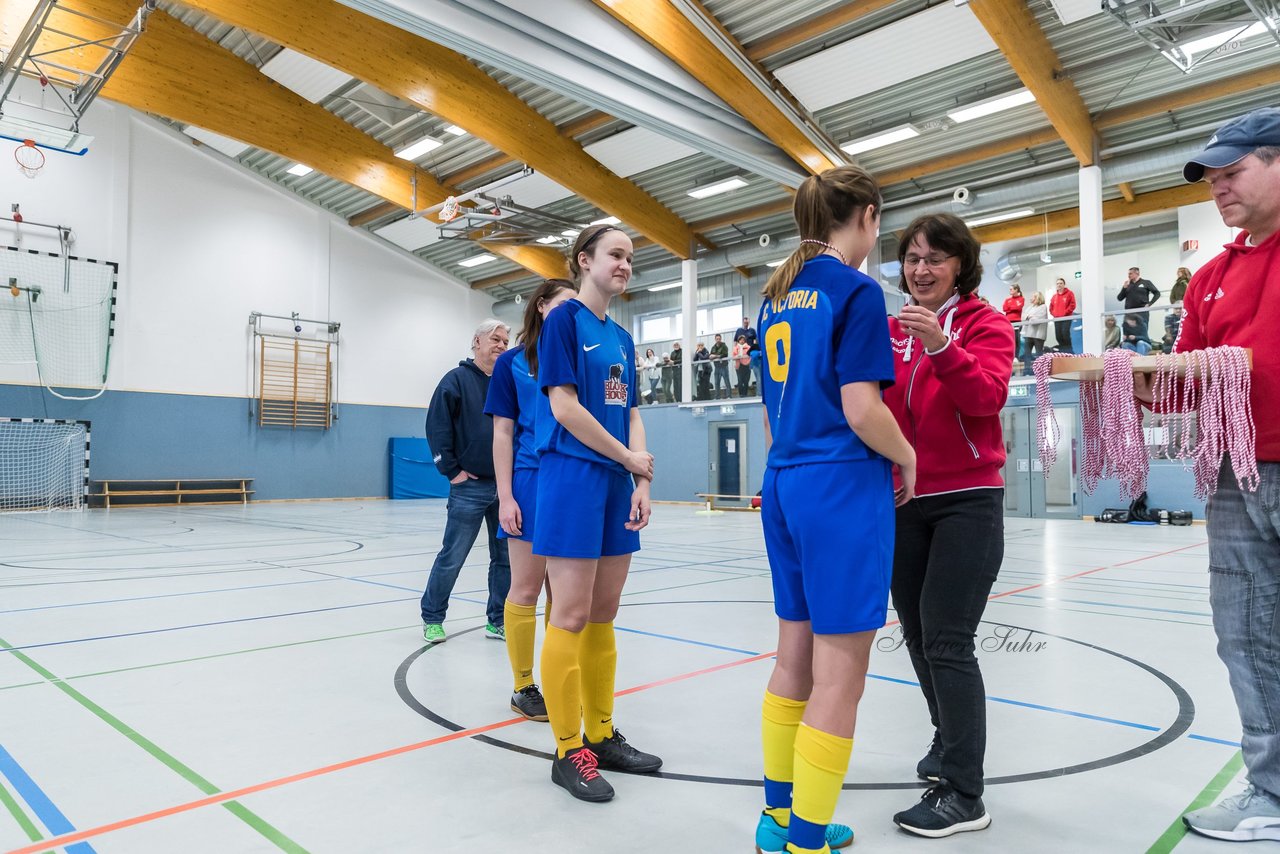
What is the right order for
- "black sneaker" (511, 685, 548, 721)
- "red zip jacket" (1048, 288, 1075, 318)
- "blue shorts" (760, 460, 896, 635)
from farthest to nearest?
1. "red zip jacket" (1048, 288, 1075, 318)
2. "black sneaker" (511, 685, 548, 721)
3. "blue shorts" (760, 460, 896, 635)

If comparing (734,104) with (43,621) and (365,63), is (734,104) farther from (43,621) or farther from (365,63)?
(43,621)

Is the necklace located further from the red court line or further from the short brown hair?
the red court line

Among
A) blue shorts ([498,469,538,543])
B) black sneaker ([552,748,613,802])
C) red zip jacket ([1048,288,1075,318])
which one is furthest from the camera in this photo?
red zip jacket ([1048,288,1075,318])

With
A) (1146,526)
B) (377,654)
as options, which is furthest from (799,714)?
(1146,526)

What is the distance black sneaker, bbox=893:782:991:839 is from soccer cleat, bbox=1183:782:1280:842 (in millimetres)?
561

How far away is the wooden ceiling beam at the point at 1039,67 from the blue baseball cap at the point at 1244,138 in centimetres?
1030

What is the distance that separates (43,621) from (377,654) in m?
2.46

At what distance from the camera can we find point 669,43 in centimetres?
1257

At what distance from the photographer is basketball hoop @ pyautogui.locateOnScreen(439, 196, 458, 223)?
18.5 meters

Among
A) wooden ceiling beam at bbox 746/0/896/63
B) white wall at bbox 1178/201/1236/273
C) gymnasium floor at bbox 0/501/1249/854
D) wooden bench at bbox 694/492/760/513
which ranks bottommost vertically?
wooden bench at bbox 694/492/760/513

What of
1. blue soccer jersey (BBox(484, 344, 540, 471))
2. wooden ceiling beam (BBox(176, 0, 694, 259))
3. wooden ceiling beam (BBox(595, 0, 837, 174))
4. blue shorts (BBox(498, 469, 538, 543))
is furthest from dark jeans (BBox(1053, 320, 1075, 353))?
blue shorts (BBox(498, 469, 538, 543))

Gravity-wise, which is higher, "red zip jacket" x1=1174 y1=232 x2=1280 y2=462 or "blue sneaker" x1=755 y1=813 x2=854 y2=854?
"red zip jacket" x1=1174 y1=232 x2=1280 y2=462

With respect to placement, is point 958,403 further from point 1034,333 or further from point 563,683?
point 1034,333

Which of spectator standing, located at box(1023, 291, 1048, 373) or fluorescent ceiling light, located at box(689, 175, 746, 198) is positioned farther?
fluorescent ceiling light, located at box(689, 175, 746, 198)
